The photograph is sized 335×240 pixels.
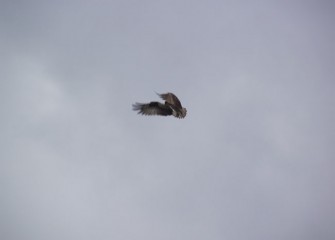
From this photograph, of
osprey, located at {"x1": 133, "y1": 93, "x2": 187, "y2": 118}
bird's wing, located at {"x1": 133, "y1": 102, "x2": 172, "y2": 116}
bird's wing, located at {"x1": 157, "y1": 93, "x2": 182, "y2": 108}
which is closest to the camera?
bird's wing, located at {"x1": 157, "y1": 93, "x2": 182, "y2": 108}

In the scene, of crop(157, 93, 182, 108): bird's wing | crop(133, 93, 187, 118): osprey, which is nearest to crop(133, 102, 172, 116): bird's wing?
crop(133, 93, 187, 118): osprey

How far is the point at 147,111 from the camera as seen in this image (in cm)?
3609

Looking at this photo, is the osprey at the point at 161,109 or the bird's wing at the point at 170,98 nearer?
the bird's wing at the point at 170,98

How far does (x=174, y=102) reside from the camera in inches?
1351

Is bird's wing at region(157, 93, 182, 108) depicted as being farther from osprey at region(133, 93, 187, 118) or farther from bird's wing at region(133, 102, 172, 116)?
bird's wing at region(133, 102, 172, 116)

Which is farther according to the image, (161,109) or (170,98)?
(161,109)

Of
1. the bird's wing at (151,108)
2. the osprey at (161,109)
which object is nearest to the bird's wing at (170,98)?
the osprey at (161,109)

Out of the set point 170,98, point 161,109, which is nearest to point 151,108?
point 161,109

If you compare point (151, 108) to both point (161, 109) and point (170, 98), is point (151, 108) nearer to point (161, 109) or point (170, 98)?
point (161, 109)

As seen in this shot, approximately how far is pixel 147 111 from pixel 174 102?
9.36 feet

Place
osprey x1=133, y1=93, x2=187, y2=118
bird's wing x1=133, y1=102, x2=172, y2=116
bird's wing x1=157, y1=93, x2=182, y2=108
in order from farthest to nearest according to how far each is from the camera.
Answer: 1. bird's wing x1=133, y1=102, x2=172, y2=116
2. osprey x1=133, y1=93, x2=187, y2=118
3. bird's wing x1=157, y1=93, x2=182, y2=108

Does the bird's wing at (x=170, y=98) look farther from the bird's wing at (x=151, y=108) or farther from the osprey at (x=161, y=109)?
the bird's wing at (x=151, y=108)

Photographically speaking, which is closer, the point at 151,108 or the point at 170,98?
the point at 170,98

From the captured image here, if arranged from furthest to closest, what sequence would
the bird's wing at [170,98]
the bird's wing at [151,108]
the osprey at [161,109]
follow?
the bird's wing at [151,108]
the osprey at [161,109]
the bird's wing at [170,98]
